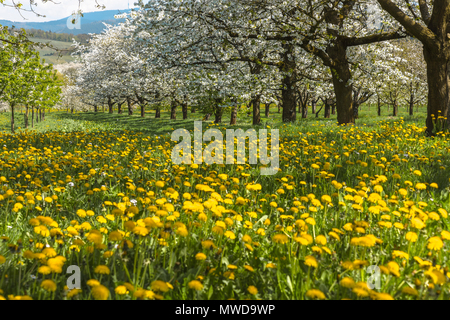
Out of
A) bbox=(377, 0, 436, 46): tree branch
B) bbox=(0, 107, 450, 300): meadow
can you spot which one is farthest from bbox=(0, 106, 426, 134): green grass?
bbox=(0, 107, 450, 300): meadow

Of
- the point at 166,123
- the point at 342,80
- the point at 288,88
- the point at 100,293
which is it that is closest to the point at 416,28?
the point at 342,80

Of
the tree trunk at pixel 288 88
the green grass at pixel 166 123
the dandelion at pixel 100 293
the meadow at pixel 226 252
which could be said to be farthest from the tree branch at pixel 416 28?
the dandelion at pixel 100 293

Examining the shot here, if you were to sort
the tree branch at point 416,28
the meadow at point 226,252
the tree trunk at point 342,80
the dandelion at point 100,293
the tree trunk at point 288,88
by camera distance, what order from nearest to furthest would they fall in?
the dandelion at point 100,293, the meadow at point 226,252, the tree branch at point 416,28, the tree trunk at point 342,80, the tree trunk at point 288,88

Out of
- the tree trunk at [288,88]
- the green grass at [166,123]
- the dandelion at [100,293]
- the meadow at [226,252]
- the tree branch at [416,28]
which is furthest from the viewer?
the tree trunk at [288,88]

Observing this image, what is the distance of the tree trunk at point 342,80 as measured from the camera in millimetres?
11383

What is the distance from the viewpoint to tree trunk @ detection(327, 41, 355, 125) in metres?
11.4

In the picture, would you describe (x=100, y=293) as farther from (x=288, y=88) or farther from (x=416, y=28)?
(x=288, y=88)

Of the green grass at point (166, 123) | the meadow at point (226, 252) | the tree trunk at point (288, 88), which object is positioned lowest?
the meadow at point (226, 252)

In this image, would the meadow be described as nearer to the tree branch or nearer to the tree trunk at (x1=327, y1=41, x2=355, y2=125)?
the tree branch

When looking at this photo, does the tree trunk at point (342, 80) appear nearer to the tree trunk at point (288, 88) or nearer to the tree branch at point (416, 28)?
the tree trunk at point (288, 88)

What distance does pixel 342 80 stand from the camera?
37.9 ft
